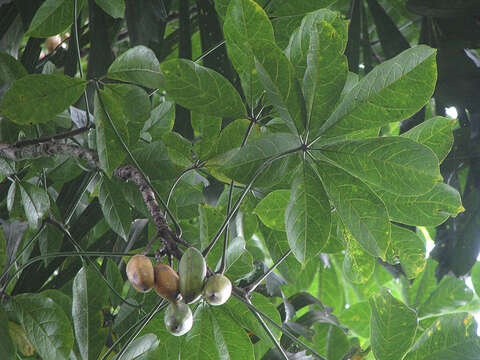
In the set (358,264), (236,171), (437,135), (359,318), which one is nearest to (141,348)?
(236,171)

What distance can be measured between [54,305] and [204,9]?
0.56 m

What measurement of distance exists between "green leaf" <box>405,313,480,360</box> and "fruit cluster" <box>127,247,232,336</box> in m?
0.24

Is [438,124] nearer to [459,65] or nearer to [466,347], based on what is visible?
[466,347]

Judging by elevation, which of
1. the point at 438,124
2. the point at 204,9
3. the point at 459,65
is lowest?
the point at 459,65

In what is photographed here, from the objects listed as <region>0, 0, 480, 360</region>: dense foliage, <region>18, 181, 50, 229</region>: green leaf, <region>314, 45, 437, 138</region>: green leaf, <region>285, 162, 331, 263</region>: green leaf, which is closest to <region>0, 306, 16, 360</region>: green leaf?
<region>0, 0, 480, 360</region>: dense foliage

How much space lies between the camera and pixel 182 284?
1.41ft

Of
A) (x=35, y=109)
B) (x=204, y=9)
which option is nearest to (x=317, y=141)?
(x=35, y=109)

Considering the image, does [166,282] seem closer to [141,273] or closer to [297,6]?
[141,273]

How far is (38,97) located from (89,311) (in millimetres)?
267

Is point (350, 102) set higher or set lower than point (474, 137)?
higher

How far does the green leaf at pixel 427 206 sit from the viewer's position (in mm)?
631

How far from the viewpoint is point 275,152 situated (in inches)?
19.9

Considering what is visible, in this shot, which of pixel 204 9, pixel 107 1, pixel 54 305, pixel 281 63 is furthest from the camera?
pixel 204 9

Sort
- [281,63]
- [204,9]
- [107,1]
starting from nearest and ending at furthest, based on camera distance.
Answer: [281,63] → [107,1] → [204,9]
